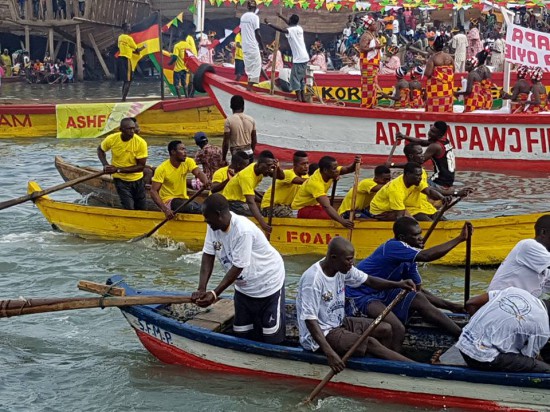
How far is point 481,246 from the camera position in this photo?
1157 cm

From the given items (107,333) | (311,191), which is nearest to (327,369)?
(107,333)

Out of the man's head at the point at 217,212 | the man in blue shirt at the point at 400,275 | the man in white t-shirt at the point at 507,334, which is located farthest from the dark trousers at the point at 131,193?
the man in white t-shirt at the point at 507,334

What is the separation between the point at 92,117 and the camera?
858 inches

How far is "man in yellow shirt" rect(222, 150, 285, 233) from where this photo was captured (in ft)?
37.4

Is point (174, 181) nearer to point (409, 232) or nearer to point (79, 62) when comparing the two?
point (409, 232)

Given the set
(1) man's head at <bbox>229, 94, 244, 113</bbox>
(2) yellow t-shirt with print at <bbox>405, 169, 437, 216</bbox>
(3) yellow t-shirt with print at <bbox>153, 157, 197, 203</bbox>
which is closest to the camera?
(2) yellow t-shirt with print at <bbox>405, 169, 437, 216</bbox>

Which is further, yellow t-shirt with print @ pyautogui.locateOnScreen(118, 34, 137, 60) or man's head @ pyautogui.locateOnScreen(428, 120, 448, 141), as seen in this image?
yellow t-shirt with print @ pyautogui.locateOnScreen(118, 34, 137, 60)

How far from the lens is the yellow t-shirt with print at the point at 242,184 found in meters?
11.7

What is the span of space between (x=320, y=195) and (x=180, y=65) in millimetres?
14228

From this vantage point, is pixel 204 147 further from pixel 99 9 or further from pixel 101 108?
pixel 99 9

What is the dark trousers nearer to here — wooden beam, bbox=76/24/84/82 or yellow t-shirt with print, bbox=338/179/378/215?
yellow t-shirt with print, bbox=338/179/378/215

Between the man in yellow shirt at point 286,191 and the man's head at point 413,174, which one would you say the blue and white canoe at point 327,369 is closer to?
the man's head at point 413,174

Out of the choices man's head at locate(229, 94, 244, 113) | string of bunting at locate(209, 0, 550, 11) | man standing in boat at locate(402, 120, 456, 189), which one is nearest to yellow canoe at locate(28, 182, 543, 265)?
man standing in boat at locate(402, 120, 456, 189)

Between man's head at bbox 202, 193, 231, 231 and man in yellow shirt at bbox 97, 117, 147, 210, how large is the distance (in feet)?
17.0
